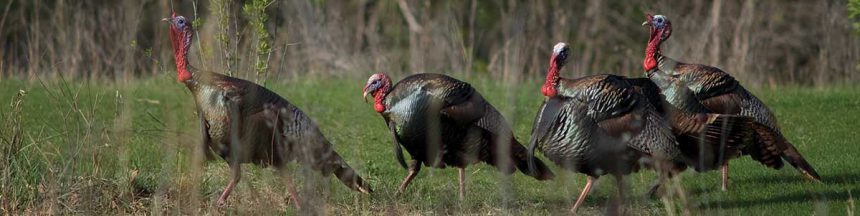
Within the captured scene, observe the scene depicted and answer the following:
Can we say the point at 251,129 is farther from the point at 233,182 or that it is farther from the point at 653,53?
the point at 653,53

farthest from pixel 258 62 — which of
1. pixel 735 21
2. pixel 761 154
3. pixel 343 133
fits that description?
pixel 735 21

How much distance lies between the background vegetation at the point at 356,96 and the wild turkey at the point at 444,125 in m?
0.19

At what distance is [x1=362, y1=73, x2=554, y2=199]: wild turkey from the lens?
6605mm

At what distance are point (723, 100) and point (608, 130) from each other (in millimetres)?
1083

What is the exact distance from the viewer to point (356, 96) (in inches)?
414

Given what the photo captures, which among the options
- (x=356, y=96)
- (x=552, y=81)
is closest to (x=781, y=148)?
(x=552, y=81)

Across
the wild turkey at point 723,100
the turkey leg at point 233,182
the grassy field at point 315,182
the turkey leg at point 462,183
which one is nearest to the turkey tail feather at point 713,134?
the wild turkey at point 723,100

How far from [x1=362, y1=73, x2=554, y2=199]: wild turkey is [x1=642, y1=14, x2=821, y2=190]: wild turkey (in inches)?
35.8

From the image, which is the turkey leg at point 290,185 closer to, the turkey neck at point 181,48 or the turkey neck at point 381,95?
the turkey neck at point 181,48

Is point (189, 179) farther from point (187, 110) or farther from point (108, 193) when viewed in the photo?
point (187, 110)

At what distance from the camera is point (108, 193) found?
6.11 meters

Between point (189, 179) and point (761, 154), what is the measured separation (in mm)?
2900

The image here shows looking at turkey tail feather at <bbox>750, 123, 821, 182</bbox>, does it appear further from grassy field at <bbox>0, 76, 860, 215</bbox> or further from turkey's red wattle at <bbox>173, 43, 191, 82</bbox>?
turkey's red wattle at <bbox>173, 43, 191, 82</bbox>

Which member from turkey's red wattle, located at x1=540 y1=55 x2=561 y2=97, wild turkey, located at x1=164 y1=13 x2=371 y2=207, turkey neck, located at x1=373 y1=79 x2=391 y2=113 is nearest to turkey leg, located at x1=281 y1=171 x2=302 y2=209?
wild turkey, located at x1=164 y1=13 x2=371 y2=207
